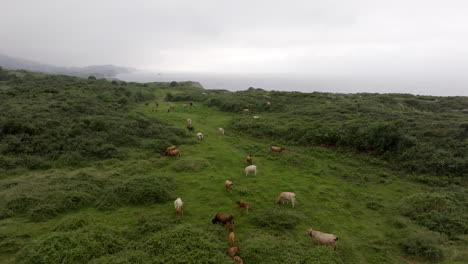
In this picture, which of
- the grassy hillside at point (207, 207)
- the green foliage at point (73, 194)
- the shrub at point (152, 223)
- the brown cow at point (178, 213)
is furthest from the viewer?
the green foliage at point (73, 194)

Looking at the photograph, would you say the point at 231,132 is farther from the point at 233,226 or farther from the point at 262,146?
the point at 233,226

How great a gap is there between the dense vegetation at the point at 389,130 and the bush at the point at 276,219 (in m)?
10.0

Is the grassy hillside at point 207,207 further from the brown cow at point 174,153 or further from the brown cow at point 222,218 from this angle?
the brown cow at point 174,153

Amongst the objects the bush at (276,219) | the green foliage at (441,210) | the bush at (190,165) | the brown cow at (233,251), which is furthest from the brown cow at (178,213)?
the green foliage at (441,210)

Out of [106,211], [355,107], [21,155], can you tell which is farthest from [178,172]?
[355,107]

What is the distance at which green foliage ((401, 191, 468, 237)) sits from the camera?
10.5 meters

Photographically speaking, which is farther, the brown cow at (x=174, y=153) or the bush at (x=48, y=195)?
the brown cow at (x=174, y=153)

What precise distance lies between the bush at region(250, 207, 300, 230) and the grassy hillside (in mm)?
44

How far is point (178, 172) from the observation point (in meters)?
15.8

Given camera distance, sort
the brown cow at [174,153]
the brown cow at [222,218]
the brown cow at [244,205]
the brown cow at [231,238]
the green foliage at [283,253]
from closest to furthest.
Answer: the green foliage at [283,253], the brown cow at [231,238], the brown cow at [222,218], the brown cow at [244,205], the brown cow at [174,153]

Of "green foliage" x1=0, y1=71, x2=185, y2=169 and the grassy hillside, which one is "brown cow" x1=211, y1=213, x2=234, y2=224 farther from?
"green foliage" x1=0, y1=71, x2=185, y2=169

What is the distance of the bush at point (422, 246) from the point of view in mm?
8883

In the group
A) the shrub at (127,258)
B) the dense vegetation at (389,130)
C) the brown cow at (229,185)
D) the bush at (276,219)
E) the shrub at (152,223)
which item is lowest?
the shrub at (127,258)

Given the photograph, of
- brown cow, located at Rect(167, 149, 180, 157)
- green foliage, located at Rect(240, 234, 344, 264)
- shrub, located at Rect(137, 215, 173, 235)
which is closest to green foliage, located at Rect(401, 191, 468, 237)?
green foliage, located at Rect(240, 234, 344, 264)
